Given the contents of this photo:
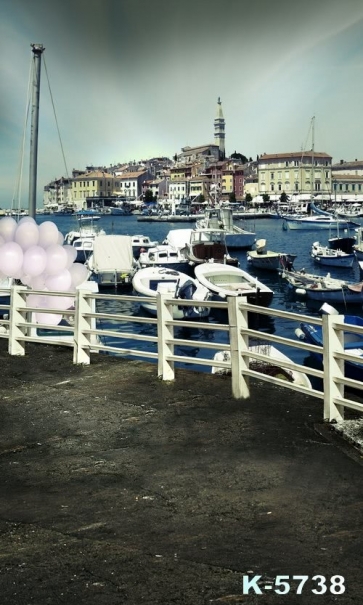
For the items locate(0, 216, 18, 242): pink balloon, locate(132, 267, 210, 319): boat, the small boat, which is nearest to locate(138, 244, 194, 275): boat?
locate(132, 267, 210, 319): boat

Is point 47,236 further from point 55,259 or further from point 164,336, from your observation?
point 164,336

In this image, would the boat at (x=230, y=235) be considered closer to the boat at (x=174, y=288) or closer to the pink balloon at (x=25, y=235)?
the boat at (x=174, y=288)

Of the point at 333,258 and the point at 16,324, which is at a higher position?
the point at 16,324

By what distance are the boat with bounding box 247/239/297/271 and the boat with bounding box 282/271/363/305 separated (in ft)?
35.0

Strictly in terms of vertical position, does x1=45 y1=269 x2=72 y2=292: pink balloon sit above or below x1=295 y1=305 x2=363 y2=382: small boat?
above

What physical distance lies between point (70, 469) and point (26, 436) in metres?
1.41

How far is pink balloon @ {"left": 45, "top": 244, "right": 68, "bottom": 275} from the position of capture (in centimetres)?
1376

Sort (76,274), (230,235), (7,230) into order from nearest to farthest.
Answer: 1. (7,230)
2. (76,274)
3. (230,235)

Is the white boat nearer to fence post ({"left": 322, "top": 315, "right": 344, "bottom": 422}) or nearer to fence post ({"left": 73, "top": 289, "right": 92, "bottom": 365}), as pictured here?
fence post ({"left": 73, "top": 289, "right": 92, "bottom": 365})

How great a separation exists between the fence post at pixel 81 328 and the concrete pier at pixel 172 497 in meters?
2.01

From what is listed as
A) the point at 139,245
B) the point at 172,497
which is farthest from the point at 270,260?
the point at 172,497

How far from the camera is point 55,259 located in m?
13.8

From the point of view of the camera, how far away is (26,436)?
775 centimetres

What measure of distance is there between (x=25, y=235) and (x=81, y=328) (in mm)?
3123
